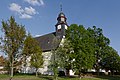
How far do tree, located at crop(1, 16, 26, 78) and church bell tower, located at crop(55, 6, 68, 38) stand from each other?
3304cm

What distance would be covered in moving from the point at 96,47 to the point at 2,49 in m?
37.6

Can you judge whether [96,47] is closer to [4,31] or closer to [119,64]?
[119,64]

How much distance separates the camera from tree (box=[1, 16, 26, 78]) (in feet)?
70.7

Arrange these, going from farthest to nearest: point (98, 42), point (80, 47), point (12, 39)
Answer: point (98, 42) < point (80, 47) < point (12, 39)

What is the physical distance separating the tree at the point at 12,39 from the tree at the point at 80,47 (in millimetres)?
21125

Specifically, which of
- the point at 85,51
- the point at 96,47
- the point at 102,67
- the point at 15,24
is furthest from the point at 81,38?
the point at 15,24

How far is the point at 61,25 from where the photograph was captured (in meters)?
57.1

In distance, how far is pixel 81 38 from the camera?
44031mm

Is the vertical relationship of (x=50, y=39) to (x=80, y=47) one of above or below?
above

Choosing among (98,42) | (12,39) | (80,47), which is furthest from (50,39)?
(12,39)

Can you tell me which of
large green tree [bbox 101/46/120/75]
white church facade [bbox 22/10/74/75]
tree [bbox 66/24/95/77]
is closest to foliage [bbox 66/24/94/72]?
tree [bbox 66/24/95/77]

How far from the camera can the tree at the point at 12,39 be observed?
70.7 feet

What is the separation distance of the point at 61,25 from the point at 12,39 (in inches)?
1404

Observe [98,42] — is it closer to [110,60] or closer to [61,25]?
[110,60]
